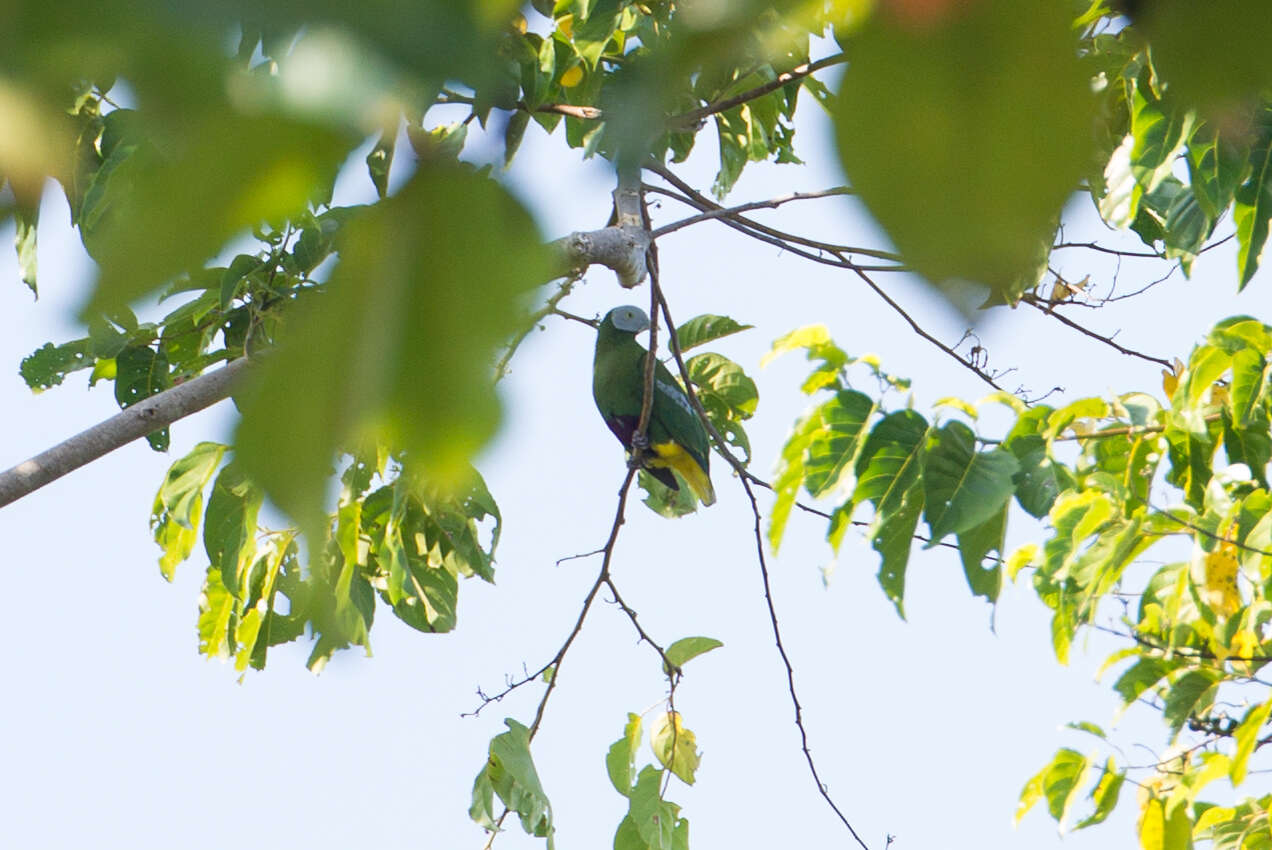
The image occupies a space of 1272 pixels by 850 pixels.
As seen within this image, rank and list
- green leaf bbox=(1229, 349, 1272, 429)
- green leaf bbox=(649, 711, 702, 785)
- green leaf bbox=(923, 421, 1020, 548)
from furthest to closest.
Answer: green leaf bbox=(649, 711, 702, 785)
green leaf bbox=(1229, 349, 1272, 429)
green leaf bbox=(923, 421, 1020, 548)

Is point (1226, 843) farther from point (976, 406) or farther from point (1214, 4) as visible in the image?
point (1214, 4)

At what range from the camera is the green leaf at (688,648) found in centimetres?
206

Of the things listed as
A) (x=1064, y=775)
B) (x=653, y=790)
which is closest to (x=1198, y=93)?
(x=1064, y=775)

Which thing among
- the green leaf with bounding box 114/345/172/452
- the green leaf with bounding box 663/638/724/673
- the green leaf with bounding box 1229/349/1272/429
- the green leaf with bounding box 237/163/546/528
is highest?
the green leaf with bounding box 114/345/172/452

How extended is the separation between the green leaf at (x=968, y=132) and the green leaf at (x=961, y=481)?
40.7 inches

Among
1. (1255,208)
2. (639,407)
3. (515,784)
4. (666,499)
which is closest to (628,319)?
(639,407)

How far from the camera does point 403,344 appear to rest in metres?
0.18

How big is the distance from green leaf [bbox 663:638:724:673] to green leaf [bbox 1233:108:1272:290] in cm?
138

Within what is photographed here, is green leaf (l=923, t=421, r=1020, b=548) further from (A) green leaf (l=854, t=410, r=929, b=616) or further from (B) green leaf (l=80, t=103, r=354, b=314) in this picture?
(B) green leaf (l=80, t=103, r=354, b=314)

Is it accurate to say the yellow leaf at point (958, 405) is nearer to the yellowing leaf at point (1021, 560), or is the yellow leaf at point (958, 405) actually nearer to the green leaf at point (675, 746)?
the yellowing leaf at point (1021, 560)

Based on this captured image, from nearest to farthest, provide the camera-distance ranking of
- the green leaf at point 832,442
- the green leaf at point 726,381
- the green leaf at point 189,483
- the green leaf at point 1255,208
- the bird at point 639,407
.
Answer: the green leaf at point 1255,208
the green leaf at point 832,442
the green leaf at point 189,483
the green leaf at point 726,381
the bird at point 639,407

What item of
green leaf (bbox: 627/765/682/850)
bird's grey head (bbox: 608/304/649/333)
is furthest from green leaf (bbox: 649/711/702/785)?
bird's grey head (bbox: 608/304/649/333)

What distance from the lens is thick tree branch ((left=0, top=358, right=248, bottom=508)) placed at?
125 centimetres

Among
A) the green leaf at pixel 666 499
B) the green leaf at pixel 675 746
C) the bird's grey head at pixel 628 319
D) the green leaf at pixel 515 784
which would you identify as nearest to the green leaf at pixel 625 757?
the green leaf at pixel 675 746
